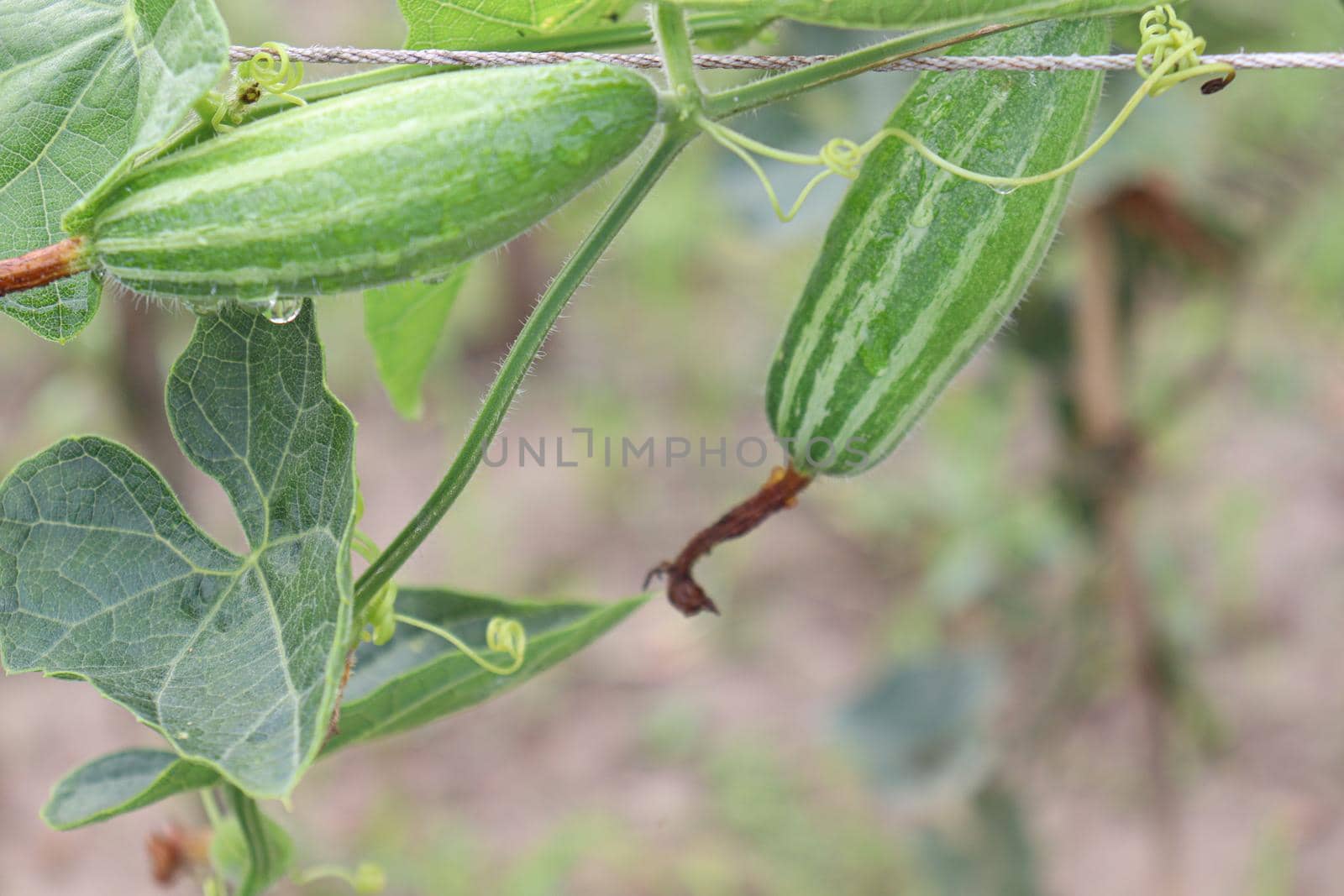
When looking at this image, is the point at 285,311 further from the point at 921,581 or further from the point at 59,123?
the point at 921,581

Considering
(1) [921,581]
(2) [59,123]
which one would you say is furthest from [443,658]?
(1) [921,581]

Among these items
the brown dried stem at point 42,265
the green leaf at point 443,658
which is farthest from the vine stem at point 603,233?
the brown dried stem at point 42,265

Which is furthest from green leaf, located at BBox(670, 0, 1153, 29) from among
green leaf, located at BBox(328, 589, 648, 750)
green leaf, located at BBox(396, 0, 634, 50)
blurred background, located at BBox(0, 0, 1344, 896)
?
blurred background, located at BBox(0, 0, 1344, 896)

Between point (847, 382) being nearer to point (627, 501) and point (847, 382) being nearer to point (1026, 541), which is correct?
point (1026, 541)

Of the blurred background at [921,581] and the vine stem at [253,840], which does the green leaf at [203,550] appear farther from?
the blurred background at [921,581]

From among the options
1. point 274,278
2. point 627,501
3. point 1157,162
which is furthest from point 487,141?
point 627,501
